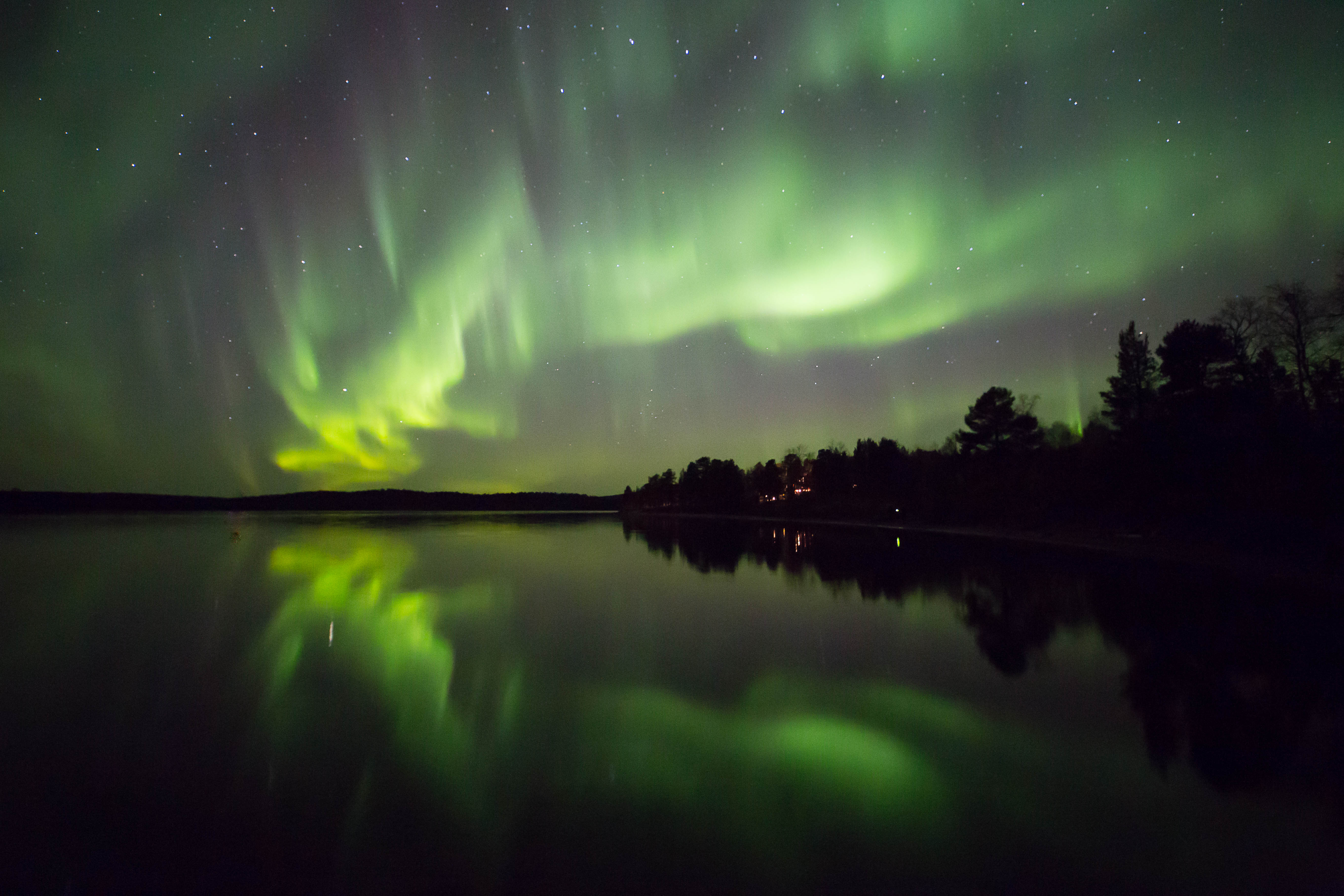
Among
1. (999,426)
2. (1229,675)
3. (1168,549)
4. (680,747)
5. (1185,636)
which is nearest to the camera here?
(680,747)

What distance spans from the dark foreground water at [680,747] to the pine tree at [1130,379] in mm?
34234

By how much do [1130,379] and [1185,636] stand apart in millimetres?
43254

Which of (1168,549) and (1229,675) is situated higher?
(1229,675)

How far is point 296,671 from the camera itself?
10516mm

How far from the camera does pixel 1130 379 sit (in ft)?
157

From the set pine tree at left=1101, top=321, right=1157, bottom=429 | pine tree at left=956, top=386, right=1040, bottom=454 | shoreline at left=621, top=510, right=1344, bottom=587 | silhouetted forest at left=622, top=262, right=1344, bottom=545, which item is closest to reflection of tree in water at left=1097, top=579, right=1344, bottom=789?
shoreline at left=621, top=510, right=1344, bottom=587

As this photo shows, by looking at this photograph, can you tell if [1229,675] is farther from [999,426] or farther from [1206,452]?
[999,426]

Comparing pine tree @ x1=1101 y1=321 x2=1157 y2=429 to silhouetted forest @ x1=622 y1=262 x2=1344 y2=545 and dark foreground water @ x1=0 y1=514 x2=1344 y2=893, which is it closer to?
silhouetted forest @ x1=622 y1=262 x2=1344 y2=545

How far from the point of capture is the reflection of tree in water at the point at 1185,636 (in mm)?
7059

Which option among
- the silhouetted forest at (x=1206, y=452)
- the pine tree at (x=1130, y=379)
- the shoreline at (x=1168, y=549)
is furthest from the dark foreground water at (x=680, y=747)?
the pine tree at (x=1130, y=379)

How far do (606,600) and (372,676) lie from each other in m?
8.48

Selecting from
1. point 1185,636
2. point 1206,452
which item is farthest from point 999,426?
point 1185,636

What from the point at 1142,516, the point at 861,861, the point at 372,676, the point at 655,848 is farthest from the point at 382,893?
the point at 1142,516

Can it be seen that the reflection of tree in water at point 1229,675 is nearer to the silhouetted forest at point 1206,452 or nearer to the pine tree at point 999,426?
the silhouetted forest at point 1206,452
